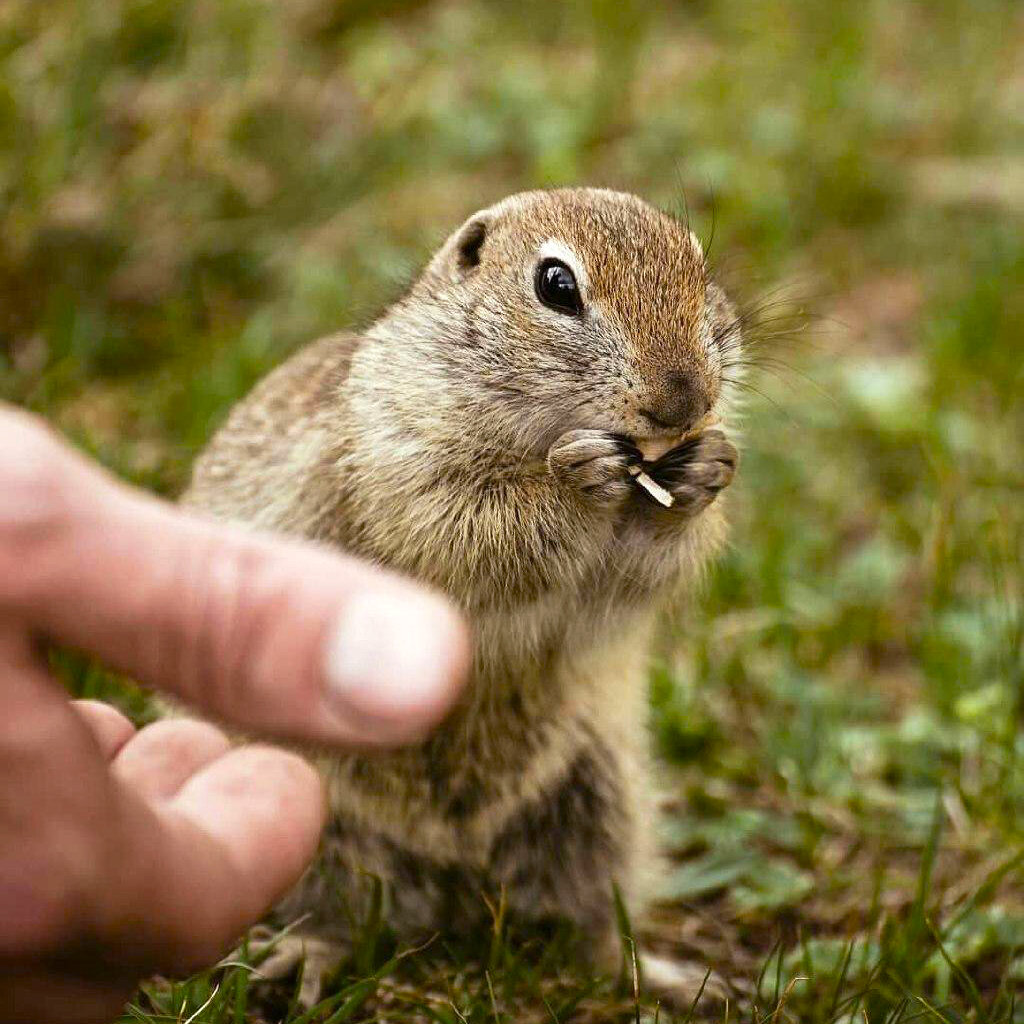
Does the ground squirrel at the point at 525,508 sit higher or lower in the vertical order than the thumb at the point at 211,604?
lower

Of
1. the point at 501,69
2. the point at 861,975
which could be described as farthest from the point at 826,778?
the point at 501,69

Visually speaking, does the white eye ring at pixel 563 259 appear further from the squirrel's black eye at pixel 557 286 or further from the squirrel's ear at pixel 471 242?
the squirrel's ear at pixel 471 242

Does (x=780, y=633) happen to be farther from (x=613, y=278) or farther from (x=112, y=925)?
(x=112, y=925)

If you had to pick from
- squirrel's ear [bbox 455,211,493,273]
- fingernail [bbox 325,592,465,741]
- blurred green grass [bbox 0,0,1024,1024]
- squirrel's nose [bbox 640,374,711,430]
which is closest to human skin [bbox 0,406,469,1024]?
fingernail [bbox 325,592,465,741]

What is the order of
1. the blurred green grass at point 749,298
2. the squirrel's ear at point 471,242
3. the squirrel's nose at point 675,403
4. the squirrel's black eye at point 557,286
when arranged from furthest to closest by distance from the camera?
the blurred green grass at point 749,298
the squirrel's ear at point 471,242
the squirrel's black eye at point 557,286
the squirrel's nose at point 675,403

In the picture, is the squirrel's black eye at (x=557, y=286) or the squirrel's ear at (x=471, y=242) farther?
the squirrel's ear at (x=471, y=242)

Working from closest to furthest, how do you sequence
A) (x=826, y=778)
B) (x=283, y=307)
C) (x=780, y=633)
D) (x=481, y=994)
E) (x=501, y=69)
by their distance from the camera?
(x=481, y=994) < (x=826, y=778) < (x=780, y=633) < (x=283, y=307) < (x=501, y=69)

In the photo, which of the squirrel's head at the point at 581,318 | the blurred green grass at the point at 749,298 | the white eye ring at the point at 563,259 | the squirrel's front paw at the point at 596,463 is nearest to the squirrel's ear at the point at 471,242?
the squirrel's head at the point at 581,318

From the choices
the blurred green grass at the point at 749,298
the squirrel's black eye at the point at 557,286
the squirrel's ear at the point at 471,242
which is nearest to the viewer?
the squirrel's black eye at the point at 557,286
